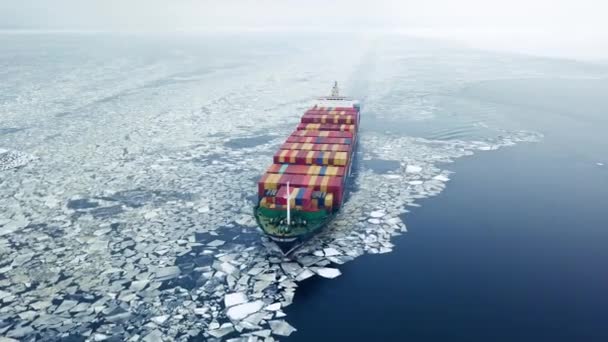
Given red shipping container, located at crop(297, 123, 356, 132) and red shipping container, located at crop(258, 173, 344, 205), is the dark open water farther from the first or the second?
red shipping container, located at crop(297, 123, 356, 132)

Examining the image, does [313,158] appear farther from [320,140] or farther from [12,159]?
[12,159]

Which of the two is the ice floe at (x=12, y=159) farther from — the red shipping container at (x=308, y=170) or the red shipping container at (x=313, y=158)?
the red shipping container at (x=308, y=170)

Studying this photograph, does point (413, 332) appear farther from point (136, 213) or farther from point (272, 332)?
point (136, 213)

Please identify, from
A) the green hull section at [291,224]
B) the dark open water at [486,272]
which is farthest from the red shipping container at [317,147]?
the green hull section at [291,224]

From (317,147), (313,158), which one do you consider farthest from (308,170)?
(317,147)

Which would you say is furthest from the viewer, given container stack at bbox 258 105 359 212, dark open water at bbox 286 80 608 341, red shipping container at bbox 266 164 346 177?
red shipping container at bbox 266 164 346 177

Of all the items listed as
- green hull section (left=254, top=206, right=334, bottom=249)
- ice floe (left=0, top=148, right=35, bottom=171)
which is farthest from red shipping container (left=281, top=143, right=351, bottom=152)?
ice floe (left=0, top=148, right=35, bottom=171)
